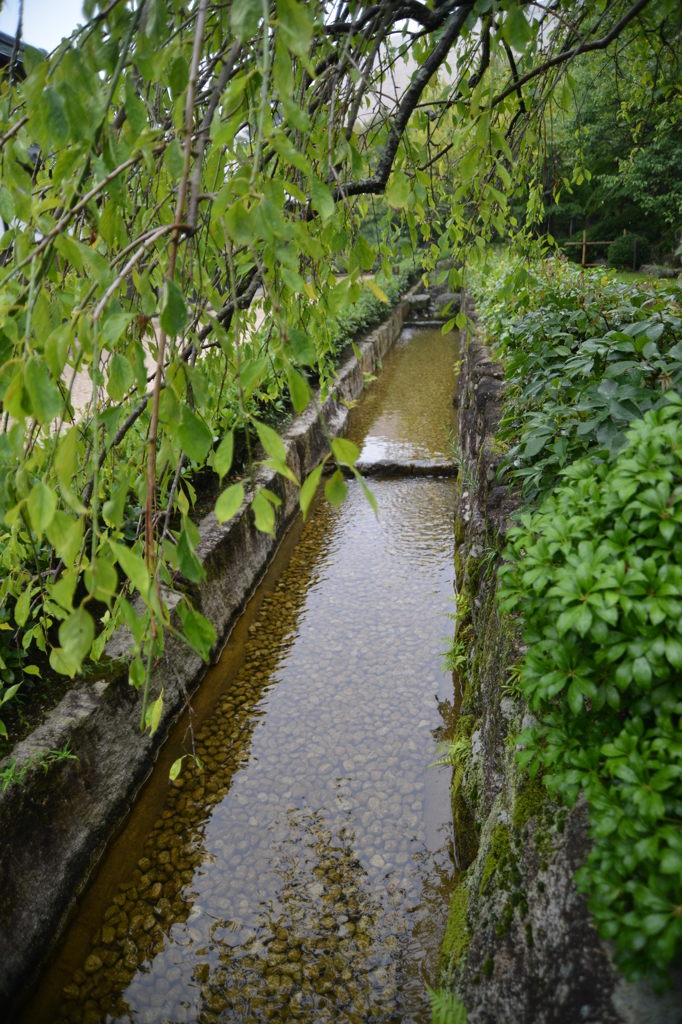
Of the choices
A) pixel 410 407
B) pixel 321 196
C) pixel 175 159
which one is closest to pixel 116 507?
pixel 175 159

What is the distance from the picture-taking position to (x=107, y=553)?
1.01 m

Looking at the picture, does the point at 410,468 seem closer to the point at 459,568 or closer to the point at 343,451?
the point at 459,568

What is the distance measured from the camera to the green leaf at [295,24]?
3.01 ft

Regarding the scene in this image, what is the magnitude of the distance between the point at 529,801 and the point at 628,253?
2116 centimetres

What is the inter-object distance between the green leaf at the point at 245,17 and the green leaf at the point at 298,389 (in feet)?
1.67

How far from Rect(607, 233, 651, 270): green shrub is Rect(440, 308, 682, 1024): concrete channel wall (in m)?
19.5

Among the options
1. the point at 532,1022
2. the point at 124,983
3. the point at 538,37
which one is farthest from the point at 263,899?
the point at 538,37

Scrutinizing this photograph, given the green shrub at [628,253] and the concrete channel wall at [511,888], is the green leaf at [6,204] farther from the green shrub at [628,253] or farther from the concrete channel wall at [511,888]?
the green shrub at [628,253]

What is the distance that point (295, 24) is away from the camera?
0.93 m

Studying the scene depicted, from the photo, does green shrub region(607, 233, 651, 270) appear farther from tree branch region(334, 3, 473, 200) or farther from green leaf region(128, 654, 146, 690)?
green leaf region(128, 654, 146, 690)

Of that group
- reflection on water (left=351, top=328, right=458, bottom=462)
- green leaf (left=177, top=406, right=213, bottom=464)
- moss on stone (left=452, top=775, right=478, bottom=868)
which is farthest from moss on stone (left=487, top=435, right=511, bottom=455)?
reflection on water (left=351, top=328, right=458, bottom=462)

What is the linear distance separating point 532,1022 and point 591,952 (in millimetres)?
269

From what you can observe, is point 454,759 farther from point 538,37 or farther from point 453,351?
point 453,351

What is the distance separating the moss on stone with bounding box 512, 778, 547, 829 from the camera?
5.15 feet
